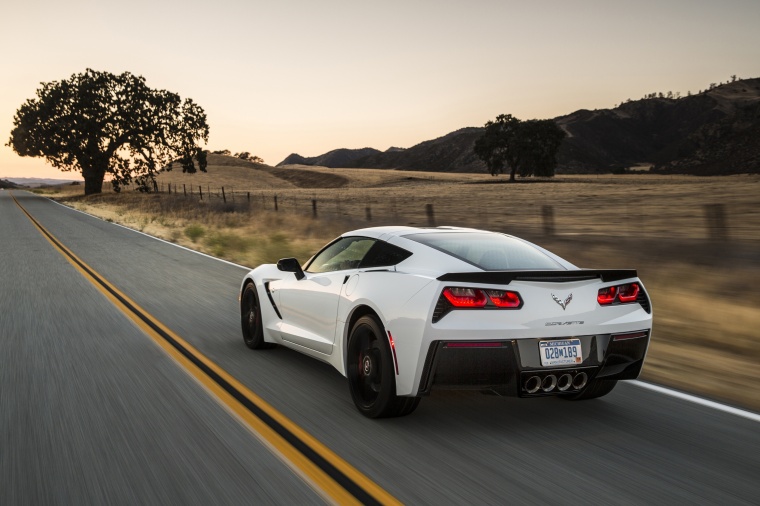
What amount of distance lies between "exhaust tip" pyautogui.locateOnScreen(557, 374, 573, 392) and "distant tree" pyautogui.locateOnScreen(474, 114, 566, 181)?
83.1m

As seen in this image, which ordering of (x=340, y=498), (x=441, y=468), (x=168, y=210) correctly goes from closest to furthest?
1. (x=340, y=498)
2. (x=441, y=468)
3. (x=168, y=210)

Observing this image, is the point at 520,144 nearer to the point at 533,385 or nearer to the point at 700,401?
the point at 700,401

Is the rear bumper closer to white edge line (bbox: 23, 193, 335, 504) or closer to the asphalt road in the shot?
the asphalt road

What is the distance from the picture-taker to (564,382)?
477 cm

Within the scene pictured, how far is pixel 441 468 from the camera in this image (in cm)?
413

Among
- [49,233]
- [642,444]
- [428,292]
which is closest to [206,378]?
[428,292]

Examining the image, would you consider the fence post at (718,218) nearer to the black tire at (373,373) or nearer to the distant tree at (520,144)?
the black tire at (373,373)

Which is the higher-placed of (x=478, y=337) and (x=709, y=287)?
(x=478, y=337)

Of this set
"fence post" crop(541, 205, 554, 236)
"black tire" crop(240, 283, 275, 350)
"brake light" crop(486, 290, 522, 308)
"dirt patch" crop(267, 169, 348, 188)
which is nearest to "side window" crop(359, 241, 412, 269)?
"brake light" crop(486, 290, 522, 308)

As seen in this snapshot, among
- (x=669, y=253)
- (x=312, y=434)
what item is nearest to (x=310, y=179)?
(x=669, y=253)

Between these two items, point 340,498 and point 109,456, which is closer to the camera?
point 340,498

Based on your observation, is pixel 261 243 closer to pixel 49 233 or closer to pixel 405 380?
→ pixel 49 233

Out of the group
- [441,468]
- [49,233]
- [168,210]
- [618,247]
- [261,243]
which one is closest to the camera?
[441,468]

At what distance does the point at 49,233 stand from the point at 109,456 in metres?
22.9
